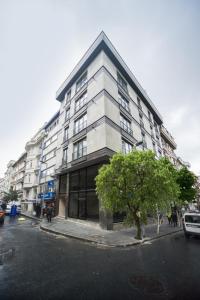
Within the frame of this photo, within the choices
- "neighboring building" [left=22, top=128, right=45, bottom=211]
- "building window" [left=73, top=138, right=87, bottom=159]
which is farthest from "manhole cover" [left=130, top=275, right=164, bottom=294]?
"neighboring building" [left=22, top=128, right=45, bottom=211]

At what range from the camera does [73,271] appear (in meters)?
5.27

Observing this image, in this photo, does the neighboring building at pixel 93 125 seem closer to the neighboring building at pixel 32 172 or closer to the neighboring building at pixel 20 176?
the neighboring building at pixel 32 172

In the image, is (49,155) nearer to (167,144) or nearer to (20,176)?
(20,176)

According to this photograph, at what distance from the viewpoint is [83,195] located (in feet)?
55.0

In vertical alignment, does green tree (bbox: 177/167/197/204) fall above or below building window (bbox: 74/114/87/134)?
below

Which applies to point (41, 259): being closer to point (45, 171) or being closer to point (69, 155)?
point (69, 155)

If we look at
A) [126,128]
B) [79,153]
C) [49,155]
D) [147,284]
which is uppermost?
[126,128]

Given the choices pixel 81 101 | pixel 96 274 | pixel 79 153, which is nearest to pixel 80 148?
pixel 79 153

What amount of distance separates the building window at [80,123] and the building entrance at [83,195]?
5.28 meters

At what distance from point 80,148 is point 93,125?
3.41 metres

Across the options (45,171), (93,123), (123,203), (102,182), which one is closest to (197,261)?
(123,203)

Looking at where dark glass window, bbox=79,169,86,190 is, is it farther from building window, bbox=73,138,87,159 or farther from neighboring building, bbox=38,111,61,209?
neighboring building, bbox=38,111,61,209

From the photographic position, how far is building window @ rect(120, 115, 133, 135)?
61.9 feet

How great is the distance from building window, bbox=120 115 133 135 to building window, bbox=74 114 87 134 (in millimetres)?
4522
